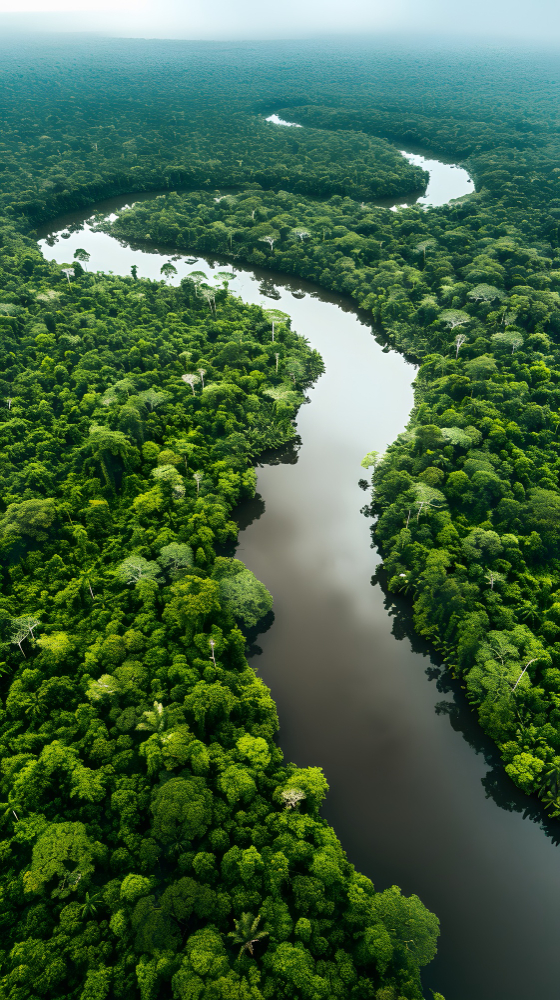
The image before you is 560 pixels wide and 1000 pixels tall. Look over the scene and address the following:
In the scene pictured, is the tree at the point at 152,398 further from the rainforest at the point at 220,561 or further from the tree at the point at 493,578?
the tree at the point at 493,578

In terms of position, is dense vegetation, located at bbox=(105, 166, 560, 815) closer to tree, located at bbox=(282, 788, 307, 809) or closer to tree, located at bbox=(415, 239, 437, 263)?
tree, located at bbox=(415, 239, 437, 263)

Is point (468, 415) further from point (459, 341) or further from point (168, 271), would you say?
Answer: point (168, 271)

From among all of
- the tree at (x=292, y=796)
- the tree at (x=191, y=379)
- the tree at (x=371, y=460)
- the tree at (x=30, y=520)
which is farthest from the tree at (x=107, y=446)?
the tree at (x=292, y=796)

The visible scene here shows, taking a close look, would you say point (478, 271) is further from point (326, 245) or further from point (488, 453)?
point (488, 453)

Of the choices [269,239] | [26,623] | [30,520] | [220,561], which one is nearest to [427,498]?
[220,561]

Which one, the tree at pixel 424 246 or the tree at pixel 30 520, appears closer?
the tree at pixel 30 520

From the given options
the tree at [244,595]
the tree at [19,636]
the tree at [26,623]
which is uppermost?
the tree at [244,595]
